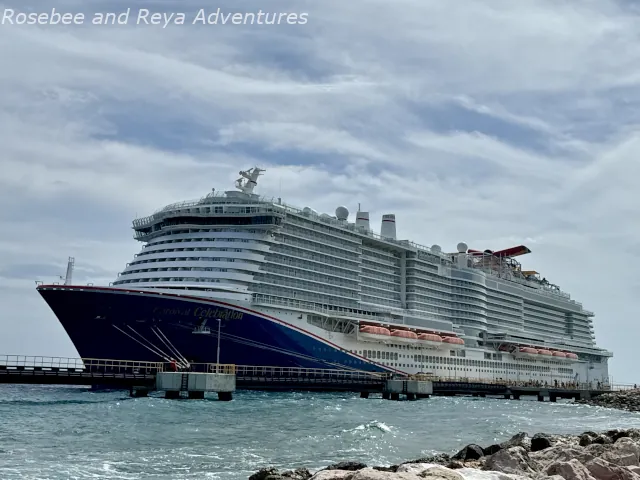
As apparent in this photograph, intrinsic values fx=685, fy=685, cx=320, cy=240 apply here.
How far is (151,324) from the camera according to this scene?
4309 centimetres

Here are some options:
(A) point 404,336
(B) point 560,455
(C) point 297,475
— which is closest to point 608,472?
(B) point 560,455

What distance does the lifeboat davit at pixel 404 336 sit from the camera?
58.6 metres

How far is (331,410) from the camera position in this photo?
35562mm

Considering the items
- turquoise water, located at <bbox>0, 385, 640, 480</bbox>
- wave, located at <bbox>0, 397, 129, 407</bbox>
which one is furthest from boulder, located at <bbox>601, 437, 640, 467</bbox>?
wave, located at <bbox>0, 397, 129, 407</bbox>

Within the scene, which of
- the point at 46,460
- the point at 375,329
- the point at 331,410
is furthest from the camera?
the point at 375,329

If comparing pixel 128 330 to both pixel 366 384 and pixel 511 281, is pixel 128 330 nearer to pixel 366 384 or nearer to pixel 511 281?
pixel 366 384

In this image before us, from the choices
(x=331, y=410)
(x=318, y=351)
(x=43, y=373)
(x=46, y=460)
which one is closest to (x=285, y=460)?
(x=46, y=460)

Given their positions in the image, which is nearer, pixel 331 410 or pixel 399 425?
pixel 399 425

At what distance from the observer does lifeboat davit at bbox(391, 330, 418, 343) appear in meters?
58.6

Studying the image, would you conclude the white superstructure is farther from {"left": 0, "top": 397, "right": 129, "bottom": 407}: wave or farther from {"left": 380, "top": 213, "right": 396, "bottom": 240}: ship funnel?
{"left": 0, "top": 397, "right": 129, "bottom": 407}: wave

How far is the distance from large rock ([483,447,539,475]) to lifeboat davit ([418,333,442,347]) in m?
49.0

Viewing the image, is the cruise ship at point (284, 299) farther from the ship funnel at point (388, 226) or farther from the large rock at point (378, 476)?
the large rock at point (378, 476)

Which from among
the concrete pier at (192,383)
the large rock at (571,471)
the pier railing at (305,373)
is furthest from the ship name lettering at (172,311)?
the large rock at (571,471)

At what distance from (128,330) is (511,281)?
202 feet
